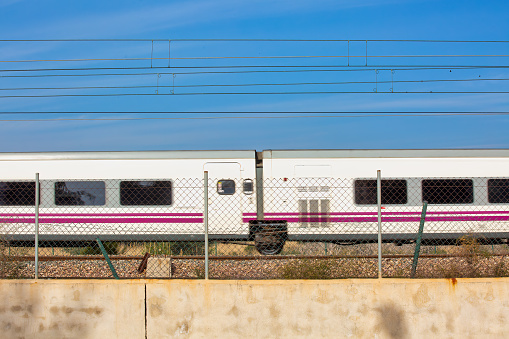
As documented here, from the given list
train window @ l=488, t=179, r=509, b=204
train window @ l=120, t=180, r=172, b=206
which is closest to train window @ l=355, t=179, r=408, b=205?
train window @ l=488, t=179, r=509, b=204

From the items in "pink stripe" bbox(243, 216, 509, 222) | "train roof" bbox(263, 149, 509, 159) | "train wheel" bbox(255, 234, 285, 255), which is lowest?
"train wheel" bbox(255, 234, 285, 255)

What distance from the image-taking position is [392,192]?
13055 millimetres

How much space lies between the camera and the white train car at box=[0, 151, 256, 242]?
13008mm

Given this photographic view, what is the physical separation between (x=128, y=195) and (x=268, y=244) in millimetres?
3879

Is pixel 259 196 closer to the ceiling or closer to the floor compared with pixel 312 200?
closer to the ceiling

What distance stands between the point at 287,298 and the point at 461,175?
9150mm

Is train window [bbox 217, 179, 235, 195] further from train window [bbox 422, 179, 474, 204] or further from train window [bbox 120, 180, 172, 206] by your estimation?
train window [bbox 422, 179, 474, 204]

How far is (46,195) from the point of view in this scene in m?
13.1

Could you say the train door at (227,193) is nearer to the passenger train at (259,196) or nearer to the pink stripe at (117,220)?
the passenger train at (259,196)

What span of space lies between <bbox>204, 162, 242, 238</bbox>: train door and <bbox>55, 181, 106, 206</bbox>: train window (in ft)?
9.43

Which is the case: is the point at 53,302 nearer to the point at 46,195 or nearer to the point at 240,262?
the point at 240,262

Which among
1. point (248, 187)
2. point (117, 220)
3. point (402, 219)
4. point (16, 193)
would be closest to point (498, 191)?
point (402, 219)

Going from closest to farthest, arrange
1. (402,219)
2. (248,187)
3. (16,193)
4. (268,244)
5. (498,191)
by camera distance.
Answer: (402,219)
(498,191)
(248,187)
(16,193)
(268,244)

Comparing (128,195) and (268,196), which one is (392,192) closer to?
(268,196)
